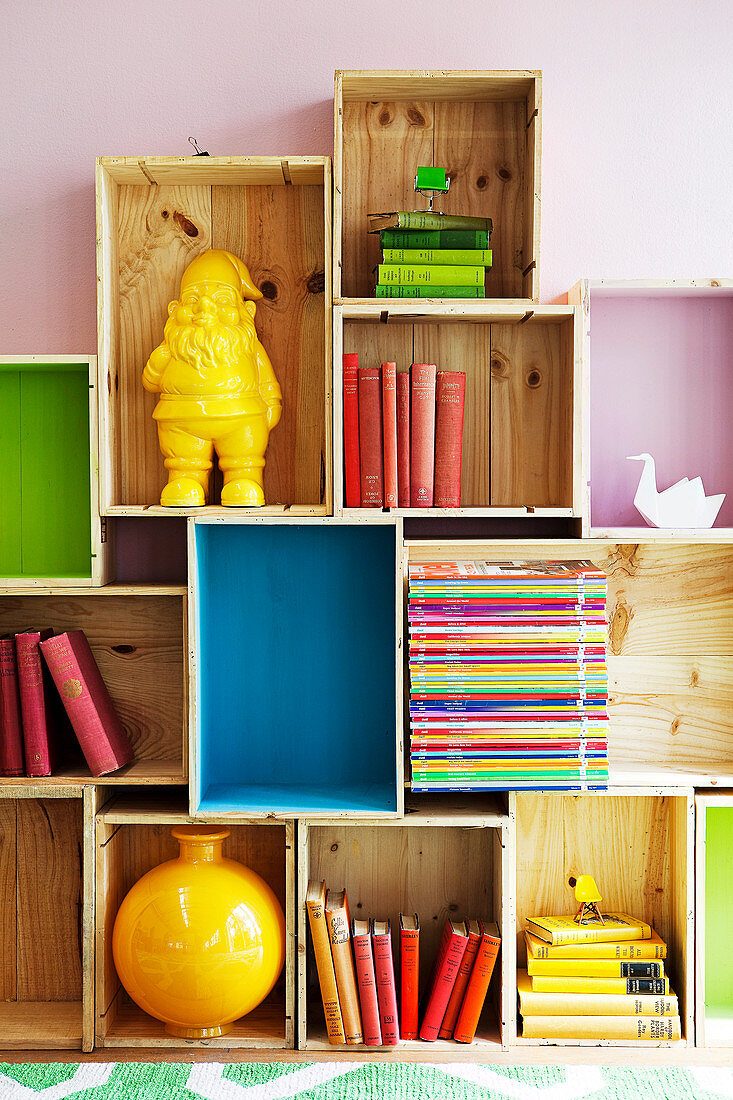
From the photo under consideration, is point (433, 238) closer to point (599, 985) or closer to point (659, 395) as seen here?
point (659, 395)

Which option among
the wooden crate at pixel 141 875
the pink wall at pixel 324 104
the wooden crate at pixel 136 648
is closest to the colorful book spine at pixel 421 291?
the pink wall at pixel 324 104

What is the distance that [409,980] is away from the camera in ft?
5.95

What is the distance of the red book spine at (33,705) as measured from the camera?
1.81 meters

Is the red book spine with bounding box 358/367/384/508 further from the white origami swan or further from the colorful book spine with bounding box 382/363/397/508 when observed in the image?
the white origami swan

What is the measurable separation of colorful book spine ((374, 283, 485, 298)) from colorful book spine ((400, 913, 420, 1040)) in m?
1.25

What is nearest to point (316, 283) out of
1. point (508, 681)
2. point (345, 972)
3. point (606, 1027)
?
point (508, 681)

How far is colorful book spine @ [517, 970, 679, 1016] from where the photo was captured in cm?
182

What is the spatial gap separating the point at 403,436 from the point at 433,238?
39 centimetres

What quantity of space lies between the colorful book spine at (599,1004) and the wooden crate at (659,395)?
957mm

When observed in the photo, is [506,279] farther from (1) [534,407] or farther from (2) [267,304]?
(2) [267,304]

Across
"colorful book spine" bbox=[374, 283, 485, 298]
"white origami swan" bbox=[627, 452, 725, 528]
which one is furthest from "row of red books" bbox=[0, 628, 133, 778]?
"white origami swan" bbox=[627, 452, 725, 528]

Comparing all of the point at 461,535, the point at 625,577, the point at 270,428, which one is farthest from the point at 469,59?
the point at 625,577

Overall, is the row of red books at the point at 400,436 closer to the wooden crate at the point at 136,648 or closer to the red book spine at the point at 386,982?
the wooden crate at the point at 136,648

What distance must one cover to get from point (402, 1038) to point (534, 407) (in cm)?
132
